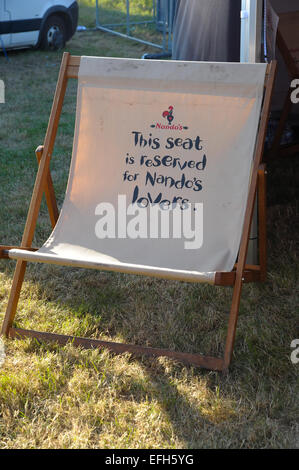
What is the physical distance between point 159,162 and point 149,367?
37.1 inches

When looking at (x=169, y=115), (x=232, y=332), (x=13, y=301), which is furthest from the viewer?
(x=169, y=115)

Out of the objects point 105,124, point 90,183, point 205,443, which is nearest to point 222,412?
point 205,443

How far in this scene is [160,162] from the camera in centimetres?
277

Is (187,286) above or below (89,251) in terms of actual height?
below

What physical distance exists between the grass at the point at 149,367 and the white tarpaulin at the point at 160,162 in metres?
0.34

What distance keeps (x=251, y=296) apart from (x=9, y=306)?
1.14 meters

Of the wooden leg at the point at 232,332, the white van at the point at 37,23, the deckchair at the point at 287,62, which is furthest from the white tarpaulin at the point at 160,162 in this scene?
the white van at the point at 37,23

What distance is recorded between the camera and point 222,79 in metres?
2.60

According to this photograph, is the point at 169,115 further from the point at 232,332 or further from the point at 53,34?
the point at 53,34

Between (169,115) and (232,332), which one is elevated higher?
(169,115)

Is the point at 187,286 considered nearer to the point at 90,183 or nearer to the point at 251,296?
the point at 251,296

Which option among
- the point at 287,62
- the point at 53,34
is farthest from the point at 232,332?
the point at 53,34

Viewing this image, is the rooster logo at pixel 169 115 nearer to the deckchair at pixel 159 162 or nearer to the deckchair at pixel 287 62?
the deckchair at pixel 159 162
